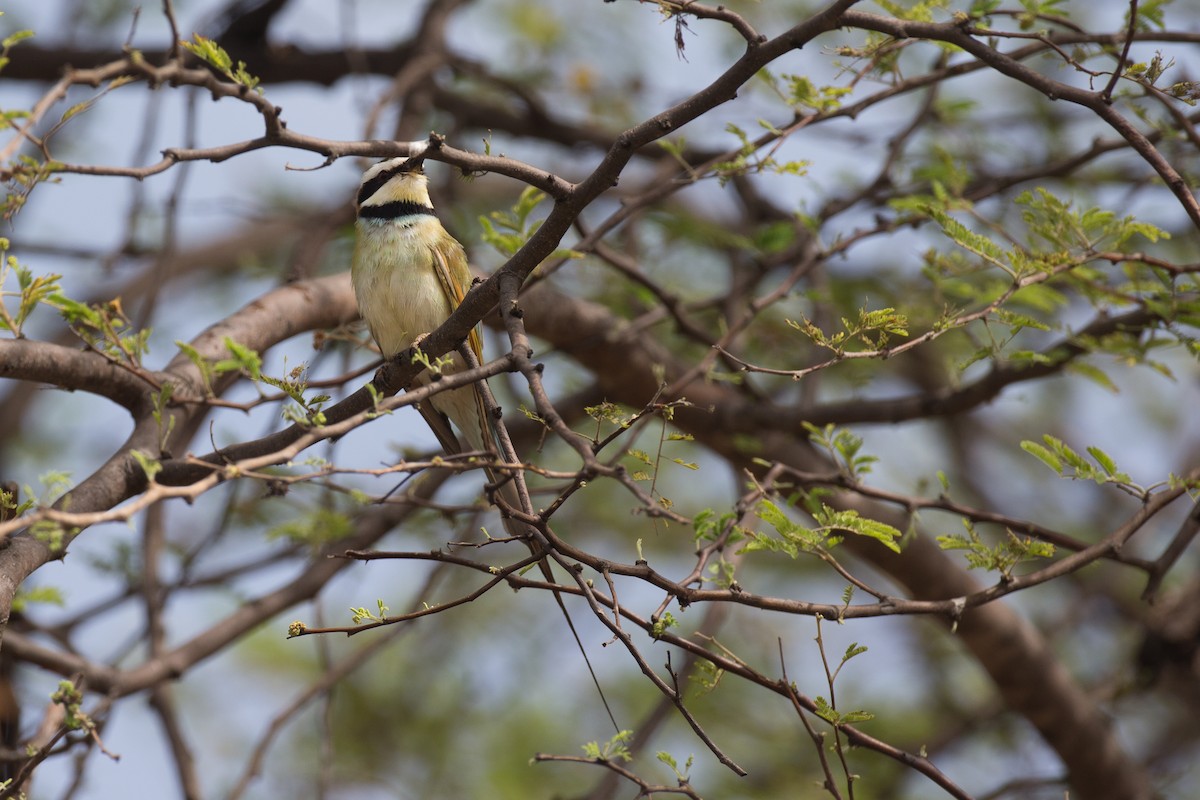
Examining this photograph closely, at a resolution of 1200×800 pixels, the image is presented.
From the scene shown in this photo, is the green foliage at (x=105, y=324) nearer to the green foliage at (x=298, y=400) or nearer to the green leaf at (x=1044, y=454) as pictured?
the green foliage at (x=298, y=400)

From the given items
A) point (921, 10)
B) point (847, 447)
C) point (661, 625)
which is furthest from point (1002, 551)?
point (921, 10)

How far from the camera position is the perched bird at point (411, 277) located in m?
3.87

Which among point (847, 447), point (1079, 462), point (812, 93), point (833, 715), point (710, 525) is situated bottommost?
point (833, 715)

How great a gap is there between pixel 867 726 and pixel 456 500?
2285 millimetres

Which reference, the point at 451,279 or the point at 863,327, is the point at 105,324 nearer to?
the point at 863,327

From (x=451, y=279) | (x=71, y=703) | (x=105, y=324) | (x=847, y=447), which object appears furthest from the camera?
(x=451, y=279)

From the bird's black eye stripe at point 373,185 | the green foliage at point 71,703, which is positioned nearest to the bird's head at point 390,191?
the bird's black eye stripe at point 373,185

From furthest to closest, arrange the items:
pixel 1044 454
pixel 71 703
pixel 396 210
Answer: pixel 396 210 → pixel 1044 454 → pixel 71 703

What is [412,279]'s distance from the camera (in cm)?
390

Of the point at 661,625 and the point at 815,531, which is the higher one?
the point at 815,531

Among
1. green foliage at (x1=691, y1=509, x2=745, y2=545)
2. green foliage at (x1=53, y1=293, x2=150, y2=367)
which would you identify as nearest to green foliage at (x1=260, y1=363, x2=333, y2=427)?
green foliage at (x1=53, y1=293, x2=150, y2=367)

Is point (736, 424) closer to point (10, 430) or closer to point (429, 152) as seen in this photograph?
point (429, 152)

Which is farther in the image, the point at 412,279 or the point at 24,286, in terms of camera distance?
the point at 412,279

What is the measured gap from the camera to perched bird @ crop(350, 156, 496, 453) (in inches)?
152
